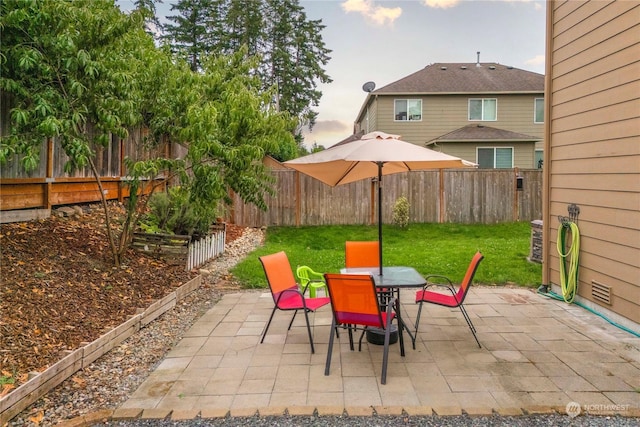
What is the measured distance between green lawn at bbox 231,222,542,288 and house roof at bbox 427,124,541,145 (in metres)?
5.67

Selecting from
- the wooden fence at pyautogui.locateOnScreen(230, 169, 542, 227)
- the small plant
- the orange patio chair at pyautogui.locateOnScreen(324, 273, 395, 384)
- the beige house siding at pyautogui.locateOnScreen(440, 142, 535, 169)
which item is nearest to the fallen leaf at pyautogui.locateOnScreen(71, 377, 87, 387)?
the orange patio chair at pyautogui.locateOnScreen(324, 273, 395, 384)

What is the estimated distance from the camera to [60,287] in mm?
4602

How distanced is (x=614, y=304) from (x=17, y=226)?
7411mm

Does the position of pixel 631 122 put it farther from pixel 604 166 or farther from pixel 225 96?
pixel 225 96

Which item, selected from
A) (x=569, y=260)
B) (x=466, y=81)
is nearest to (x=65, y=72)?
(x=569, y=260)

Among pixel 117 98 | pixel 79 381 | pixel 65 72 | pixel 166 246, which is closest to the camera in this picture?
pixel 79 381

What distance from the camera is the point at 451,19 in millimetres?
12812

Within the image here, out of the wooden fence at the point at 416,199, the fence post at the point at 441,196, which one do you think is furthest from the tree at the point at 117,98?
the fence post at the point at 441,196

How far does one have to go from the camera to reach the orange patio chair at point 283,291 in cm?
428

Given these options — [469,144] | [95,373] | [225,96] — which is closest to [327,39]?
Result: [469,144]

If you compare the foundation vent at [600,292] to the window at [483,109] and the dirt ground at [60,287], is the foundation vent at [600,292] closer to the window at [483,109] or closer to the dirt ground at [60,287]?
the dirt ground at [60,287]

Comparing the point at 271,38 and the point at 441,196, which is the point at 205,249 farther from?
the point at 271,38

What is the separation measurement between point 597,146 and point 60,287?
6.41m

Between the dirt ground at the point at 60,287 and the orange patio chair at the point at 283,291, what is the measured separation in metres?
1.63
